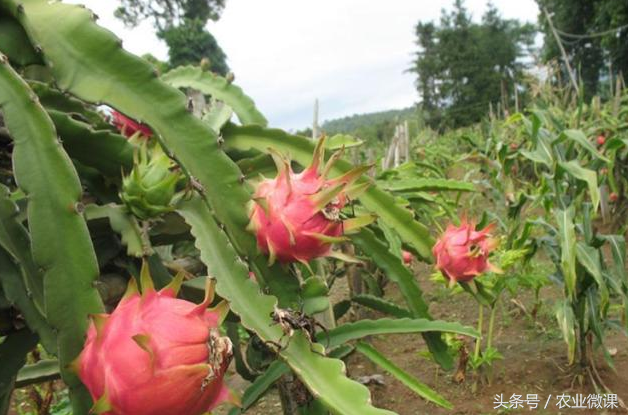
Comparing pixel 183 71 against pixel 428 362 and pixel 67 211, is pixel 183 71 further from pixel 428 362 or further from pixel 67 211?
pixel 428 362

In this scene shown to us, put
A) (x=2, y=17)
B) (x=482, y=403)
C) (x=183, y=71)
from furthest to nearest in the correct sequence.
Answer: (x=482, y=403)
(x=183, y=71)
(x=2, y=17)

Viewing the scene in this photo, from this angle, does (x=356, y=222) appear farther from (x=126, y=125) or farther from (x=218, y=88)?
(x=218, y=88)

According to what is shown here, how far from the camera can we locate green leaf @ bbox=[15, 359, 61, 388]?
0.79 metres

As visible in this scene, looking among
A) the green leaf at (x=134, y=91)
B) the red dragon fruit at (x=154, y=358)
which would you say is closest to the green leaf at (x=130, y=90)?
the green leaf at (x=134, y=91)

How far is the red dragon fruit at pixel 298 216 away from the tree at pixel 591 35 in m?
17.2

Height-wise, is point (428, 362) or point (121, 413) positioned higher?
point (121, 413)

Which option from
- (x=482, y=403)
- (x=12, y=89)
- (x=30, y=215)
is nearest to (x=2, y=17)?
(x=12, y=89)

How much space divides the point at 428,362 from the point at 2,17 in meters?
2.38

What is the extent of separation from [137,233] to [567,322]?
5.71ft

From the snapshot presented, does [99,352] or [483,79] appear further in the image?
[483,79]

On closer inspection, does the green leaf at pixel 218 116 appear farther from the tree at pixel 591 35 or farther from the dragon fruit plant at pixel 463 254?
the tree at pixel 591 35

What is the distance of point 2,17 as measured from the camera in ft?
2.20

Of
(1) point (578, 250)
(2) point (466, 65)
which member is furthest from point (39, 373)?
(2) point (466, 65)

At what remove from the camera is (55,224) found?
20.7 inches
